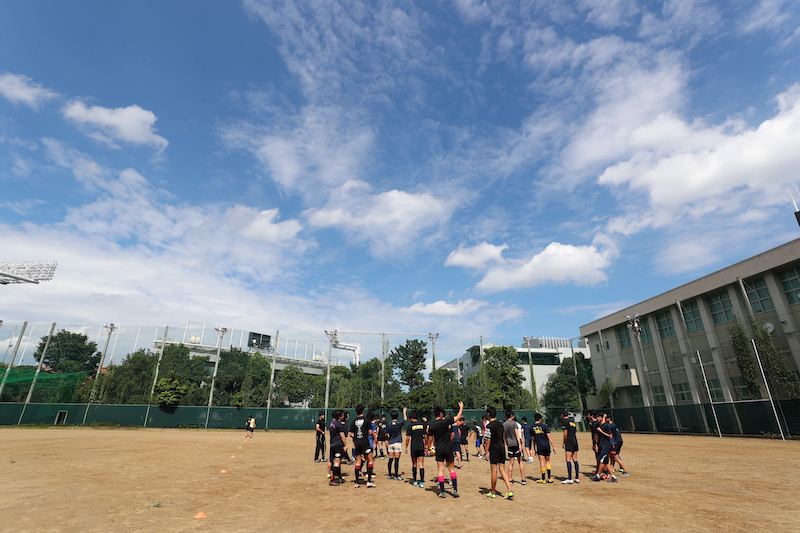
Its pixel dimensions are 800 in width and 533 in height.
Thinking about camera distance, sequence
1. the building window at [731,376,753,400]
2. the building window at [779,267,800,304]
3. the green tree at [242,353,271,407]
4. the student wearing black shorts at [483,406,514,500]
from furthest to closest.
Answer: the green tree at [242,353,271,407] < the building window at [731,376,753,400] < the building window at [779,267,800,304] < the student wearing black shorts at [483,406,514,500]

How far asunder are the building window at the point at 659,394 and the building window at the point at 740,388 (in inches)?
314

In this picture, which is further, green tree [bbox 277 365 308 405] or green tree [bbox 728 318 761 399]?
green tree [bbox 277 365 308 405]

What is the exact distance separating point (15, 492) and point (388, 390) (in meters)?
43.3

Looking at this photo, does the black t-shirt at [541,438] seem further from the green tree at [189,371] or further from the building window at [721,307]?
the green tree at [189,371]

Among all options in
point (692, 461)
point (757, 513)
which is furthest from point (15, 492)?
point (692, 461)

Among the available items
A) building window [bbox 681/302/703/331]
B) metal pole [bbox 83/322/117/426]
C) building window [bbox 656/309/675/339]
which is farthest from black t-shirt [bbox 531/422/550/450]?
metal pole [bbox 83/322/117/426]

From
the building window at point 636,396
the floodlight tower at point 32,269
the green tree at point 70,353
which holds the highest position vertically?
the floodlight tower at point 32,269

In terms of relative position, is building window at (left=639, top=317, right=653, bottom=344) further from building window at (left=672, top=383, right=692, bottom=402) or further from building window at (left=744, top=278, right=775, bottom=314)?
building window at (left=744, top=278, right=775, bottom=314)

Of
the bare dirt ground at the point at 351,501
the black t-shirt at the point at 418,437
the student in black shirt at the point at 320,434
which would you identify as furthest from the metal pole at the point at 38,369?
the black t-shirt at the point at 418,437

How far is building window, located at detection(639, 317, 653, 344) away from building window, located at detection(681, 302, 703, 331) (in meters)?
4.91

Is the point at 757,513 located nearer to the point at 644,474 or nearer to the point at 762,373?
the point at 644,474

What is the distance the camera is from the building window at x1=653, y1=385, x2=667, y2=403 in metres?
42.1

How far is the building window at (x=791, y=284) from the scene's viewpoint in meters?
30.3

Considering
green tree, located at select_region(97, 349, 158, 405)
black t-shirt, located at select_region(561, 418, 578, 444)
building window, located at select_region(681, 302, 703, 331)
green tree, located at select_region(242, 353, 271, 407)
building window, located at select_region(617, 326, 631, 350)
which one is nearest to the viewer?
black t-shirt, located at select_region(561, 418, 578, 444)
